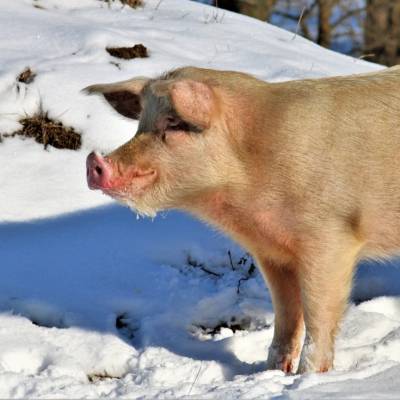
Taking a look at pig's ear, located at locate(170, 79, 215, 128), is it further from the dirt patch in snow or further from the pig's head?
the dirt patch in snow

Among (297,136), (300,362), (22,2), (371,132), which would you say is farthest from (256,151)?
(22,2)

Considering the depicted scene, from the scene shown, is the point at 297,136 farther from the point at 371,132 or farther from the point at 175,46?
the point at 175,46

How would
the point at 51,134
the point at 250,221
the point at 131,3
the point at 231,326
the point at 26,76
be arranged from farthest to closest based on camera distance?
the point at 131,3
the point at 26,76
the point at 51,134
the point at 231,326
the point at 250,221

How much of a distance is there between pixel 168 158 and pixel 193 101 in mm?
314

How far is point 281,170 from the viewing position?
468cm

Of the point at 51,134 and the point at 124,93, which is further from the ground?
the point at 124,93

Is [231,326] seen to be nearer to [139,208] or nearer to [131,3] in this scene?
[139,208]

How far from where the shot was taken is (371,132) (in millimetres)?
4879

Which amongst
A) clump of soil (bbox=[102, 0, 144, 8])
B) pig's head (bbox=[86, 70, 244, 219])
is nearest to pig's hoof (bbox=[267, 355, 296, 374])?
pig's head (bbox=[86, 70, 244, 219])

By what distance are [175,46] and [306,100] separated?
3469mm

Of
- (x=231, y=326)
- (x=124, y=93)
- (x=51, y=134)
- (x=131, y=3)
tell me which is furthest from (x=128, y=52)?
(x=231, y=326)

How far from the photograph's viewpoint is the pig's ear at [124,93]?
495 centimetres

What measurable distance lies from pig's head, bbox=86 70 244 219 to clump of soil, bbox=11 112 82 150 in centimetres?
219

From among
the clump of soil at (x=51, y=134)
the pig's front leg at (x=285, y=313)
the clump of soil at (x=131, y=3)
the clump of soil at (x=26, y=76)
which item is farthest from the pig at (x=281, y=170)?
the clump of soil at (x=131, y=3)
